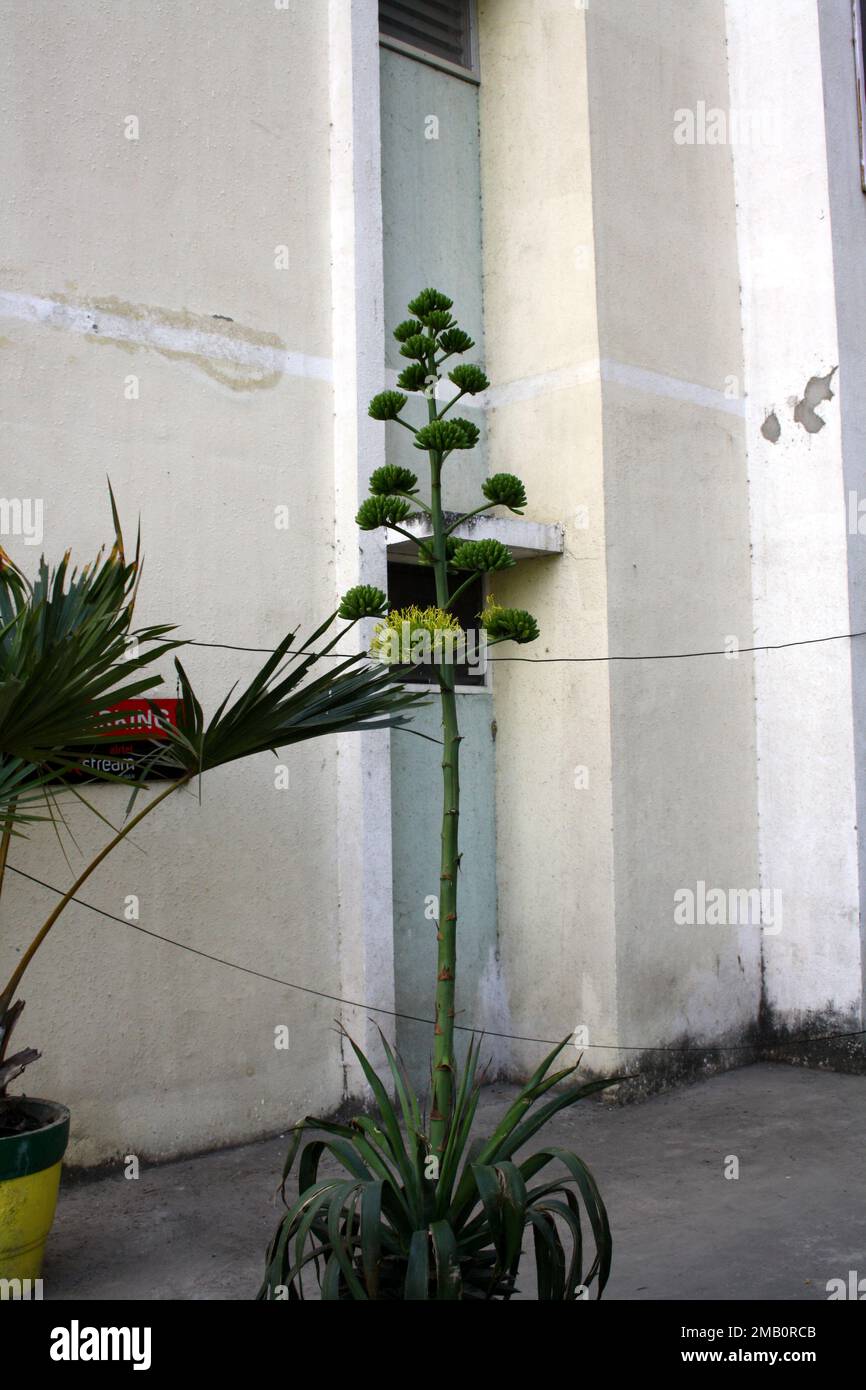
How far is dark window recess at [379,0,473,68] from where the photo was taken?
23.0ft

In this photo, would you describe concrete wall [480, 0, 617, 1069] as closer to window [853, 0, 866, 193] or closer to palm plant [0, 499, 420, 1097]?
window [853, 0, 866, 193]

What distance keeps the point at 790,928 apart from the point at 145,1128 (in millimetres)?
3873

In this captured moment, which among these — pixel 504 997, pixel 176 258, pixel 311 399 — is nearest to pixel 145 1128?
pixel 504 997

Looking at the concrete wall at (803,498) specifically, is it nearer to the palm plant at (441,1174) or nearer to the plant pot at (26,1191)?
the palm plant at (441,1174)

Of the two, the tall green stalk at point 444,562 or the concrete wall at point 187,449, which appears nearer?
the tall green stalk at point 444,562

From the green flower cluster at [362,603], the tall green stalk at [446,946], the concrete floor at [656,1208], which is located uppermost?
the green flower cluster at [362,603]

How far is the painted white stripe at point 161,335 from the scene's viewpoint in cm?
519

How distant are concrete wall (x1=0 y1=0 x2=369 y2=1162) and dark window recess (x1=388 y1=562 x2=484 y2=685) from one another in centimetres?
76

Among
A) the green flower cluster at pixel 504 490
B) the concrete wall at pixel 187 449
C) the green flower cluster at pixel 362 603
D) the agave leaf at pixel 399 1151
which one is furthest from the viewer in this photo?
the concrete wall at pixel 187 449

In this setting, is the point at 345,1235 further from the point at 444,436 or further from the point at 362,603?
the point at 444,436

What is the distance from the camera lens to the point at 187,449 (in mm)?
5613

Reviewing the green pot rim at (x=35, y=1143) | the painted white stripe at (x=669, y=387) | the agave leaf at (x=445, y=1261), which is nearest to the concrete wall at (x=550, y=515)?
the painted white stripe at (x=669, y=387)

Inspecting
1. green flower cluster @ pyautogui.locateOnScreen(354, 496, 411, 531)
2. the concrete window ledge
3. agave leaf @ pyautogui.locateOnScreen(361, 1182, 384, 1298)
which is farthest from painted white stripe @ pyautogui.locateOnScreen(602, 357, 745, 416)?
agave leaf @ pyautogui.locateOnScreen(361, 1182, 384, 1298)

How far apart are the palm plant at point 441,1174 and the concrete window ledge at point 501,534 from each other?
2831mm
